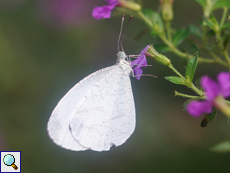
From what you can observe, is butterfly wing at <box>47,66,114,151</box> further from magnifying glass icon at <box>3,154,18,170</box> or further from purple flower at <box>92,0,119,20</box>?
magnifying glass icon at <box>3,154,18,170</box>

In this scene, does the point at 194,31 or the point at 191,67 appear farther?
the point at 194,31

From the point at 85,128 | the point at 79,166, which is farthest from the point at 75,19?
the point at 85,128

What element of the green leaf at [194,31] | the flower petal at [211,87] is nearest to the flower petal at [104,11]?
the green leaf at [194,31]

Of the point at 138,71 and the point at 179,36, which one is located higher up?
the point at 179,36

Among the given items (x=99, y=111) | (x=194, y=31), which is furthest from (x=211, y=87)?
(x=99, y=111)

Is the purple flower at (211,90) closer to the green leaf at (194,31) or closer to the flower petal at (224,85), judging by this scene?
the flower petal at (224,85)

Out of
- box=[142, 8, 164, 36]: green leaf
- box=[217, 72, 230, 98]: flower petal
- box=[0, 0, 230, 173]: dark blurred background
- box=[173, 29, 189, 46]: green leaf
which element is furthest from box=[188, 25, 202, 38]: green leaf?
box=[0, 0, 230, 173]: dark blurred background

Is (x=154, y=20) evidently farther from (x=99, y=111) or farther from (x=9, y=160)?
(x=9, y=160)

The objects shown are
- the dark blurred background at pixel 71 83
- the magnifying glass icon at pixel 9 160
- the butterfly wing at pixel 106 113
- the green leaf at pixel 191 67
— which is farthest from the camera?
the dark blurred background at pixel 71 83
